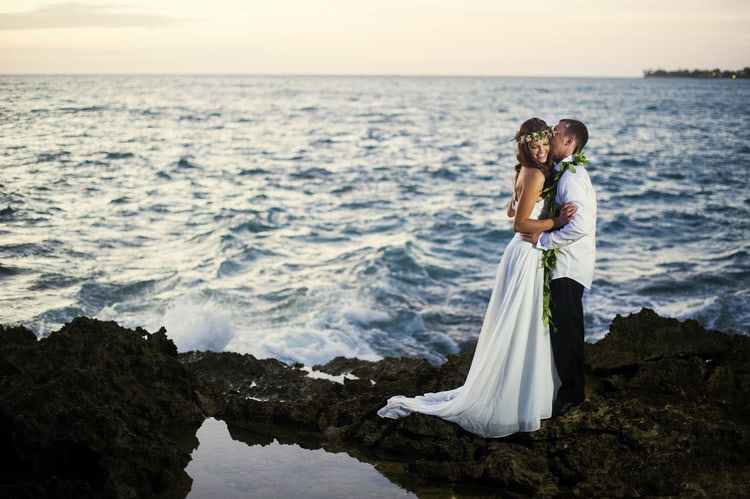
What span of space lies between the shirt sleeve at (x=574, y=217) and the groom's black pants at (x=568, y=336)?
1.03 feet

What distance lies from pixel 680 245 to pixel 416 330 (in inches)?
367

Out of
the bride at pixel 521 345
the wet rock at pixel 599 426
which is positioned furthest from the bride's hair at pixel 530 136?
the wet rock at pixel 599 426

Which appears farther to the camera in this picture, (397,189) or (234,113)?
Result: (234,113)

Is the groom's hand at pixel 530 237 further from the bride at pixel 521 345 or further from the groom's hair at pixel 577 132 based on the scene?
the groom's hair at pixel 577 132

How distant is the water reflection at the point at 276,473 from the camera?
5.03 metres

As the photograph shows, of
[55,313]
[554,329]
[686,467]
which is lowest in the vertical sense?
[55,313]

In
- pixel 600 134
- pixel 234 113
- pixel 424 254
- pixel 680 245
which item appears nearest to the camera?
pixel 424 254

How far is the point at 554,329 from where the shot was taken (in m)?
5.62

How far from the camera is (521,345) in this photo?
557 cm

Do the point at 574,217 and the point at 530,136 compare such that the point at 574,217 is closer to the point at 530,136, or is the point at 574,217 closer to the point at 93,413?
the point at 530,136

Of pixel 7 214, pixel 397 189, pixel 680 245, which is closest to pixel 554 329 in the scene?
pixel 680 245

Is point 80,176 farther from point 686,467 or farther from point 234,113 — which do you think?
point 234,113

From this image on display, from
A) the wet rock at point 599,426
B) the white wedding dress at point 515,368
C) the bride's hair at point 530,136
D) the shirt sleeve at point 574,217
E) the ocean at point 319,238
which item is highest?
the bride's hair at point 530,136

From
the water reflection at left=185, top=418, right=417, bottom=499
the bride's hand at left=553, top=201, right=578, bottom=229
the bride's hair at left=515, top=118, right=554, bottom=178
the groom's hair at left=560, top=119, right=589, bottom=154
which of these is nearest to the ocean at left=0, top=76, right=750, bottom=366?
the groom's hair at left=560, top=119, right=589, bottom=154
